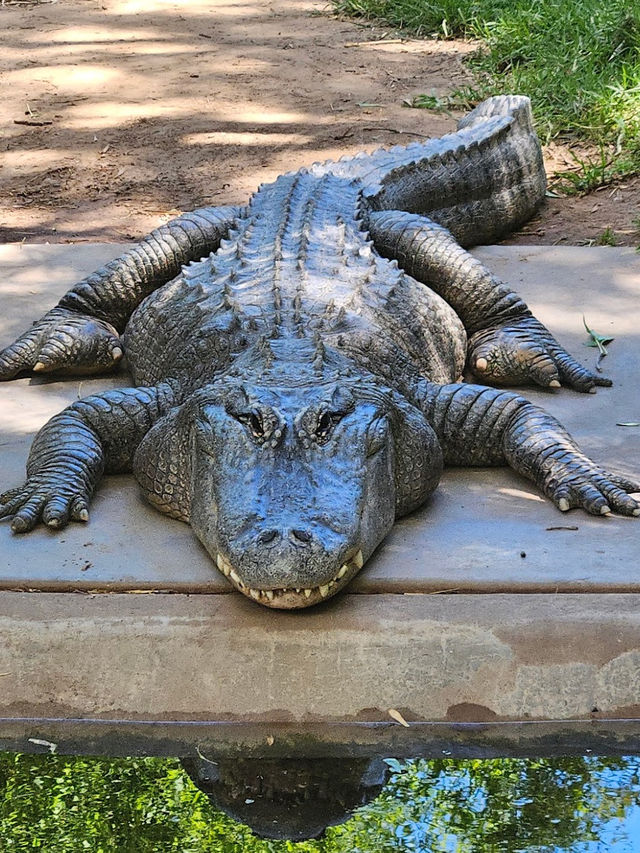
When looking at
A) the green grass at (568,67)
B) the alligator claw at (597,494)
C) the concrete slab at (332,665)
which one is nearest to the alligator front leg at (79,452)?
the concrete slab at (332,665)

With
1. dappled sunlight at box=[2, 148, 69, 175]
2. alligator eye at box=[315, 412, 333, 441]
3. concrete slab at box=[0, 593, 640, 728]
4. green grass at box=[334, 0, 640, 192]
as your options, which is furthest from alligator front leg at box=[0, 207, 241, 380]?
green grass at box=[334, 0, 640, 192]

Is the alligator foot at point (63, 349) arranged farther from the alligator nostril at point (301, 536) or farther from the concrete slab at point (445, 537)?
the alligator nostril at point (301, 536)

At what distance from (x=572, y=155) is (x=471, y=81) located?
193 centimetres

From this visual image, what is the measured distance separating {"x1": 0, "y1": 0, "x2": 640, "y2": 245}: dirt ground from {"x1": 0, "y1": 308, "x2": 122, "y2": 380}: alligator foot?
1755mm

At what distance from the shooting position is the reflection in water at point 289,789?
3004 mm

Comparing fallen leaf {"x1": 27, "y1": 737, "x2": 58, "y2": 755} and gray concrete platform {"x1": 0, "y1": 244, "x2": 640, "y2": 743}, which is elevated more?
gray concrete platform {"x1": 0, "y1": 244, "x2": 640, "y2": 743}

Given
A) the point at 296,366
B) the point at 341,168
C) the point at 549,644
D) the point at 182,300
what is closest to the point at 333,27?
the point at 341,168

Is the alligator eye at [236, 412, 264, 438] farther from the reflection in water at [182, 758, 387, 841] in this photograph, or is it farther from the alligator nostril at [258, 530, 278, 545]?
the reflection in water at [182, 758, 387, 841]

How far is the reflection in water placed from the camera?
9.86 ft

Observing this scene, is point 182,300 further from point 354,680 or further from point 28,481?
point 354,680

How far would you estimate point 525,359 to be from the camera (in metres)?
5.09

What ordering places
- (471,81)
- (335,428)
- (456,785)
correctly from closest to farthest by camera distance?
1. (456,785)
2. (335,428)
3. (471,81)

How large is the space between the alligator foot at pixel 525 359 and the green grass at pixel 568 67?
258cm

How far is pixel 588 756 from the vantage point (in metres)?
3.20
